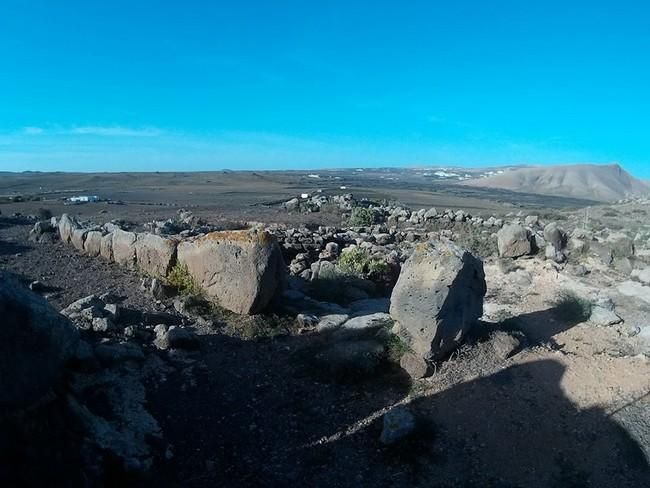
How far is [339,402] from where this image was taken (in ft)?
23.6

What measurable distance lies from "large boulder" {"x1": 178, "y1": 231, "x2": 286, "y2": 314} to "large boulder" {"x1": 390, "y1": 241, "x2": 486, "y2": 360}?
2.63 meters

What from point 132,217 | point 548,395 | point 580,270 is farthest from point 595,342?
point 132,217

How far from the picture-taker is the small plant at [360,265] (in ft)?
41.7

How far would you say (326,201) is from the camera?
111 ft

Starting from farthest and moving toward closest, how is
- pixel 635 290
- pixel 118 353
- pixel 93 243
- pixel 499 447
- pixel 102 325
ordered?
pixel 93 243 → pixel 635 290 → pixel 102 325 → pixel 118 353 → pixel 499 447

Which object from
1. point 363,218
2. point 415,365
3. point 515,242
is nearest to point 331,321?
point 415,365

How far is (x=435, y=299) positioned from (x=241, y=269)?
3742 millimetres

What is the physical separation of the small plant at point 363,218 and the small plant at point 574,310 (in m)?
14.2

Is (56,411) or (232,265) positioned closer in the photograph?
(56,411)

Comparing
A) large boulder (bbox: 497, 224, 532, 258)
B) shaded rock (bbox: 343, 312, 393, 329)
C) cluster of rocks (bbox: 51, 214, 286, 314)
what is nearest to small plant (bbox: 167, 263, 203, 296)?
cluster of rocks (bbox: 51, 214, 286, 314)

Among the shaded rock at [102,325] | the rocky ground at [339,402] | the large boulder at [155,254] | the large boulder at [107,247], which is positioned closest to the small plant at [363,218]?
the large boulder at [107,247]

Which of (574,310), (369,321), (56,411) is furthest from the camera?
(574,310)

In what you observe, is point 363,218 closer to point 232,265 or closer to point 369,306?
point 369,306

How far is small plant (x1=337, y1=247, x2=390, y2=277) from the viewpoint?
12.7 metres
